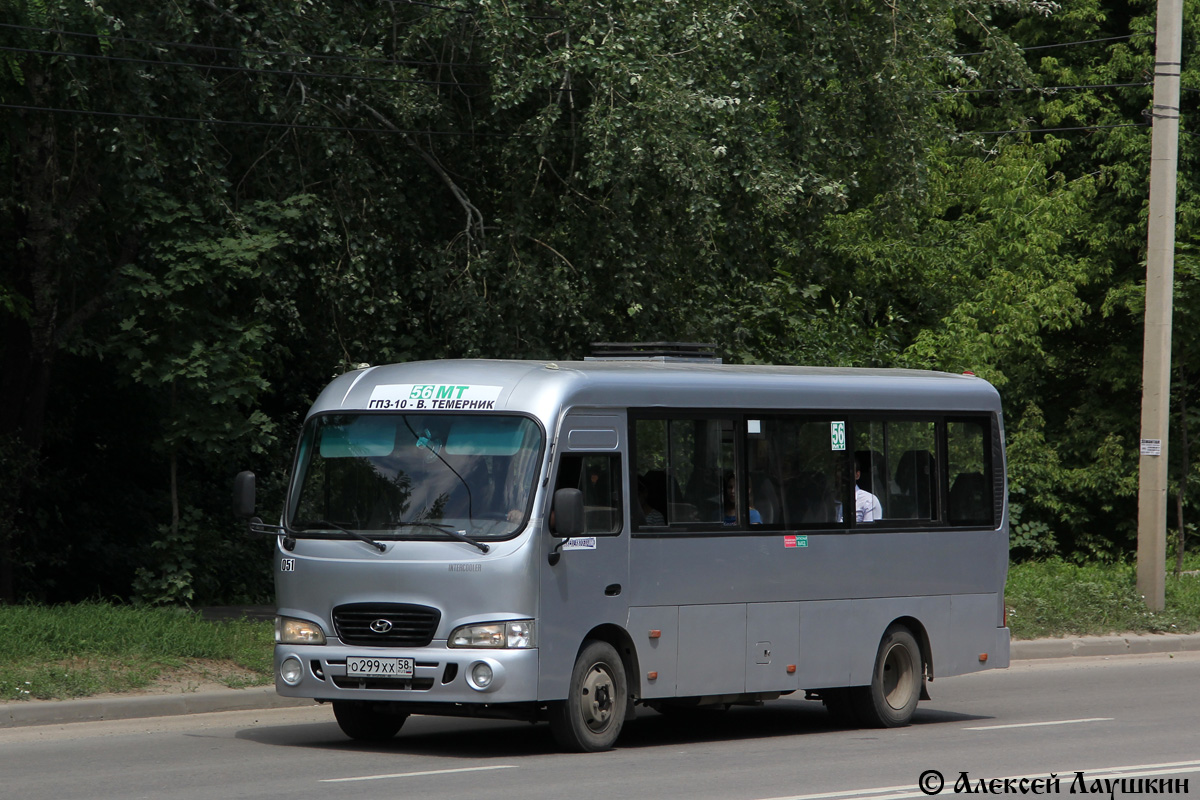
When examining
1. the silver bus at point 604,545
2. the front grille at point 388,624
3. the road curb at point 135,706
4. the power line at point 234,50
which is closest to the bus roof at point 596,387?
the silver bus at point 604,545

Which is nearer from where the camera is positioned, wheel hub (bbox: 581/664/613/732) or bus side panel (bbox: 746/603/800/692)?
wheel hub (bbox: 581/664/613/732)

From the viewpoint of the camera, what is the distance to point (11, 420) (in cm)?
2047

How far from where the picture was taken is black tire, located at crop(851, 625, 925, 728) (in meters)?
13.1

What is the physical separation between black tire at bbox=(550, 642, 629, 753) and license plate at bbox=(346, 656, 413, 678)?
3.22 feet

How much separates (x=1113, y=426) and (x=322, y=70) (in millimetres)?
22182

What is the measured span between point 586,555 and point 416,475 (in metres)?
1.23

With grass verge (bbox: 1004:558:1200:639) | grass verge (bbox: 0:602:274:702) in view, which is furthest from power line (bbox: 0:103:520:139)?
grass verge (bbox: 1004:558:1200:639)

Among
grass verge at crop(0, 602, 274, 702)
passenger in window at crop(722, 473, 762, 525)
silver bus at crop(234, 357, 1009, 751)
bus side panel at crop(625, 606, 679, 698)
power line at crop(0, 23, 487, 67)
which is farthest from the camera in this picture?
power line at crop(0, 23, 487, 67)

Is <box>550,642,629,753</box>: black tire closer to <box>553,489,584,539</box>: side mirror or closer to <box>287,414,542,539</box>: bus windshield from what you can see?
<box>553,489,584,539</box>: side mirror

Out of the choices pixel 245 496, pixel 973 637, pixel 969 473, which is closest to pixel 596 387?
pixel 245 496

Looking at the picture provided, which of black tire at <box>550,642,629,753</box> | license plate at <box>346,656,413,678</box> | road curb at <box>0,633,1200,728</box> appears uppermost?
A: license plate at <box>346,656,413,678</box>

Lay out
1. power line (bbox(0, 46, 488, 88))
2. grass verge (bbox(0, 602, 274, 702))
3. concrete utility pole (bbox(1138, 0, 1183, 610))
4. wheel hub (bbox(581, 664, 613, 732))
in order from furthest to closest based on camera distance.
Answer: concrete utility pole (bbox(1138, 0, 1183, 610)), power line (bbox(0, 46, 488, 88)), grass verge (bbox(0, 602, 274, 702)), wheel hub (bbox(581, 664, 613, 732))

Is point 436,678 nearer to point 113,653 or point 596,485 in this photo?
point 596,485

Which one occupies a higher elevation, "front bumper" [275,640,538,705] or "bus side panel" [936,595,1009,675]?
"front bumper" [275,640,538,705]
